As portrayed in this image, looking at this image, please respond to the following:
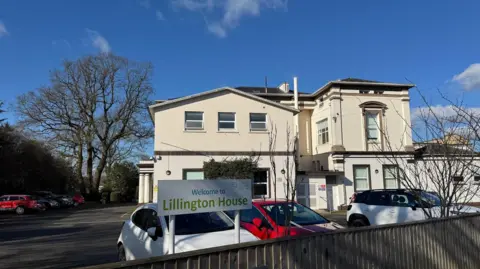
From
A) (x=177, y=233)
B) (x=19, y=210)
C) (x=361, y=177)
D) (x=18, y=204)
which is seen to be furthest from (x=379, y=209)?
(x=18, y=204)

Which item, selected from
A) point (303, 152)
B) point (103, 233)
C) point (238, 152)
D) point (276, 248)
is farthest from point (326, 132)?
point (276, 248)

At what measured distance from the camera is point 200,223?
6.80m

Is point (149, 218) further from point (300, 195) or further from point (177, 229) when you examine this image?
point (300, 195)

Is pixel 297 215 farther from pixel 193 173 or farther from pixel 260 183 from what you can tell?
pixel 260 183

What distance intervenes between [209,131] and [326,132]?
11055 mm

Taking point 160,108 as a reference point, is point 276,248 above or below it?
below

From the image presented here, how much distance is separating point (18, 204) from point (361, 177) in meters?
31.1

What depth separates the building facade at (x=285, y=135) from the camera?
25.8 meters

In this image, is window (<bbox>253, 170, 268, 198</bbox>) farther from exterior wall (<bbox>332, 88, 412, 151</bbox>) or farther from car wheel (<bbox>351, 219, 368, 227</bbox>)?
car wheel (<bbox>351, 219, 368, 227</bbox>)

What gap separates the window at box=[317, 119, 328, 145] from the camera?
31797 millimetres

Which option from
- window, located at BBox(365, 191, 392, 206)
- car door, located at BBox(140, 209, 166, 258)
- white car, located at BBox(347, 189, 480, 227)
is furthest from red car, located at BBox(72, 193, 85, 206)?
car door, located at BBox(140, 209, 166, 258)

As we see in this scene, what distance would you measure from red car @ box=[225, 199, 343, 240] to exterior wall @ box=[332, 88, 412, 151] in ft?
73.3

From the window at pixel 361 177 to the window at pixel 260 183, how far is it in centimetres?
773

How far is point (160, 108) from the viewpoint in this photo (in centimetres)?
2592
